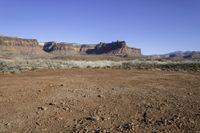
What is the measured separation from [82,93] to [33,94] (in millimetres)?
1916

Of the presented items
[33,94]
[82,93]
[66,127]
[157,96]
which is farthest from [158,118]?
[33,94]

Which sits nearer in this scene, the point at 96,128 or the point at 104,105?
the point at 96,128

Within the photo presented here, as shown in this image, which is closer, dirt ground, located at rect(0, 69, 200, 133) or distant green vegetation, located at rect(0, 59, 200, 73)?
dirt ground, located at rect(0, 69, 200, 133)

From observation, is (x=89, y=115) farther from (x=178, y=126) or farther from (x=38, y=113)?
(x=178, y=126)

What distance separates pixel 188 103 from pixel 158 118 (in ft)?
7.87

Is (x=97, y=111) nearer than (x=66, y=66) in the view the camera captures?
Yes

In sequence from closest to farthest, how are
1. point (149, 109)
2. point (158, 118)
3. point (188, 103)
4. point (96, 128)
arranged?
point (96, 128)
point (158, 118)
point (149, 109)
point (188, 103)

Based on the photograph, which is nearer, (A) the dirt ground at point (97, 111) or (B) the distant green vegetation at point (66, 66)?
(A) the dirt ground at point (97, 111)

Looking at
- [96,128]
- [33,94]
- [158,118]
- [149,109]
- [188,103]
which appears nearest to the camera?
[96,128]

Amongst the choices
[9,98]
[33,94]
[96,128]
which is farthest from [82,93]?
[96,128]

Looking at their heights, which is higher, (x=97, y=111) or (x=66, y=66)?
(x=97, y=111)

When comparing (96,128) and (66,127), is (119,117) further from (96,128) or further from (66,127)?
(66,127)

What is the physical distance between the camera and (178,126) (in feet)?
22.7

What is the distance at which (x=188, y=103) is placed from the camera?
31.2 ft
